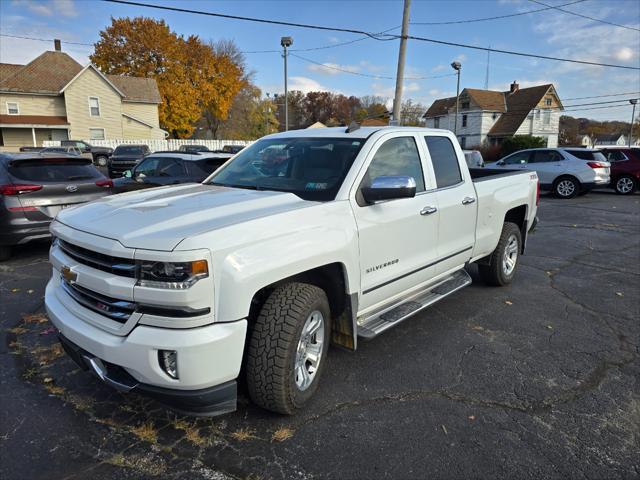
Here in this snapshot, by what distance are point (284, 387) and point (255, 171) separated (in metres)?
1.99

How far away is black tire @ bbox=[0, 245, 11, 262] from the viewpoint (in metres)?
6.70

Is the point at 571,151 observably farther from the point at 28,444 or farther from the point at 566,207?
the point at 28,444

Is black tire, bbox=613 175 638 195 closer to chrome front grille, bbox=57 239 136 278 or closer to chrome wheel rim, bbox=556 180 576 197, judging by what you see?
chrome wheel rim, bbox=556 180 576 197

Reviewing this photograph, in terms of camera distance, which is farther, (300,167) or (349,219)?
(300,167)

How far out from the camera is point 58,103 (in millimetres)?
38562

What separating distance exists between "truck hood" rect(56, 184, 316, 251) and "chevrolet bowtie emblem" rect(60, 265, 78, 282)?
0.27 meters

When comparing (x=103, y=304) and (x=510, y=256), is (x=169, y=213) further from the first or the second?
(x=510, y=256)

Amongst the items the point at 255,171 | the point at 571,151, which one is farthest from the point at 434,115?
the point at 255,171

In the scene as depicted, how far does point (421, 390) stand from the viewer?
3332mm

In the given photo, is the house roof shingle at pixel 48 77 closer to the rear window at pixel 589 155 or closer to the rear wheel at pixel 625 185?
the rear window at pixel 589 155

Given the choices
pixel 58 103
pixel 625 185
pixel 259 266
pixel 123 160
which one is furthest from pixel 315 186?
pixel 58 103

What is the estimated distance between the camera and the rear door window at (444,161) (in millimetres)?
4328

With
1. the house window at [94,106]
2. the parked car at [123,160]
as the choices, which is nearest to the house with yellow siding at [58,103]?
the house window at [94,106]

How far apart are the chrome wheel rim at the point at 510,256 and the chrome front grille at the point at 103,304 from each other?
15.0ft
